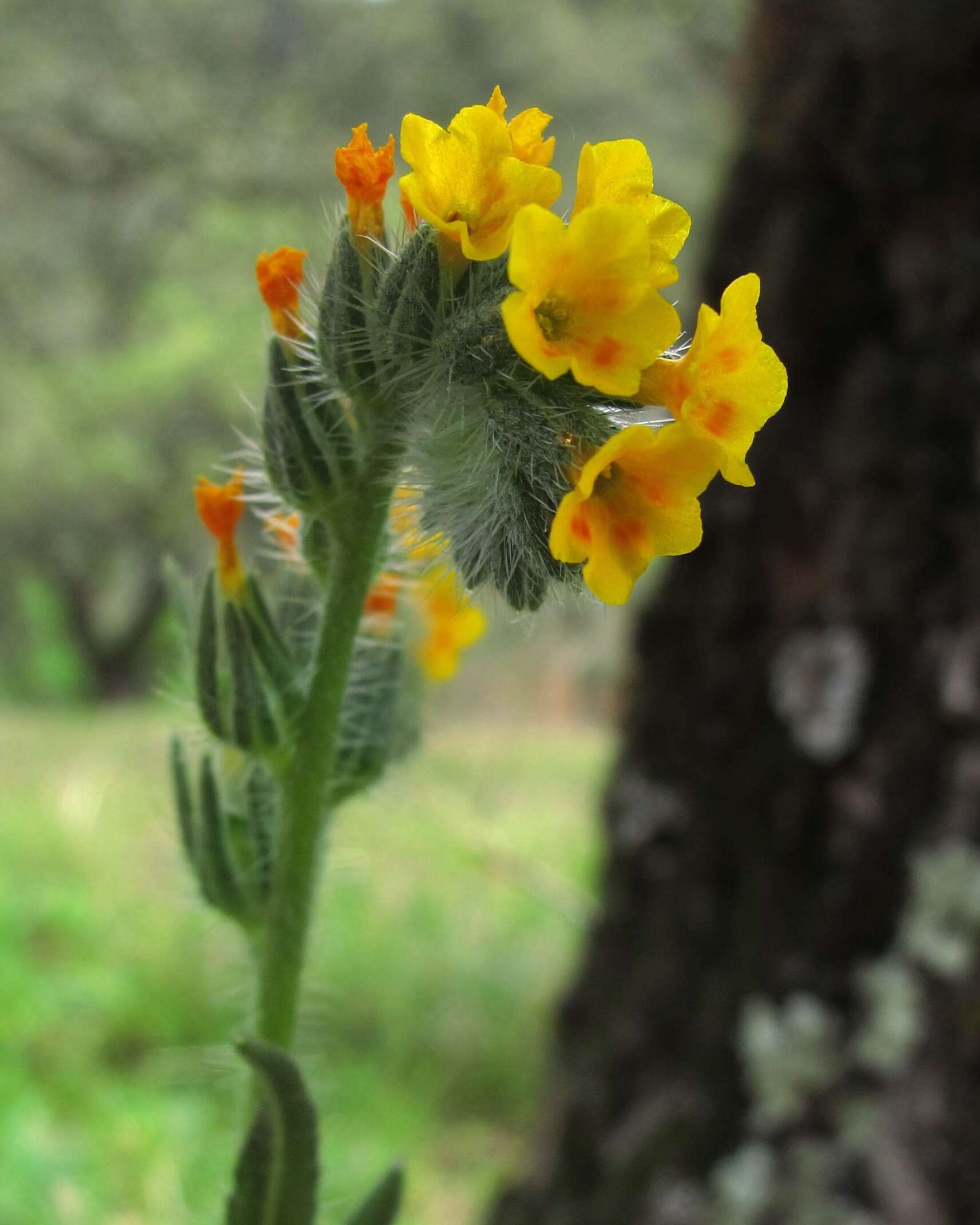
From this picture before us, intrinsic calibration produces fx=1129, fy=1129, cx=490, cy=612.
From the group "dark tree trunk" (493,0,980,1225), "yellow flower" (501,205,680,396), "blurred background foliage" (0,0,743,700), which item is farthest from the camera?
"blurred background foliage" (0,0,743,700)

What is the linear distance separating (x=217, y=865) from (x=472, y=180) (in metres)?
0.46

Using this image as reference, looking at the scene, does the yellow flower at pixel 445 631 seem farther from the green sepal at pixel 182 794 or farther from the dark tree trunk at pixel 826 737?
the dark tree trunk at pixel 826 737

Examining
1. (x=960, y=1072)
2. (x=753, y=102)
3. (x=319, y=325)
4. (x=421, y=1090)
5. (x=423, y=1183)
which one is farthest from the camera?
(x=421, y=1090)

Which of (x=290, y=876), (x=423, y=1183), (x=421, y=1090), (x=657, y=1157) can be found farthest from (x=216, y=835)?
(x=421, y=1090)

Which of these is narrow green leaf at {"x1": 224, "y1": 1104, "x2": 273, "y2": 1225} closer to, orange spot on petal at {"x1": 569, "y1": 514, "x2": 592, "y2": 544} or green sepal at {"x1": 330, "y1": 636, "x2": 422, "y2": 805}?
green sepal at {"x1": 330, "y1": 636, "x2": 422, "y2": 805}

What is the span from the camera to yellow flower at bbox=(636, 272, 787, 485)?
1.82 ft

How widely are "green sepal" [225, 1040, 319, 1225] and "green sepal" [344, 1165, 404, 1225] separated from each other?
3 centimetres

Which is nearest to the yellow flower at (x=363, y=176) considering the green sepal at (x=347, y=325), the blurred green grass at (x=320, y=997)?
the green sepal at (x=347, y=325)

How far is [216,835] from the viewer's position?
76 centimetres

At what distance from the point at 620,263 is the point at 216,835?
1.50 ft

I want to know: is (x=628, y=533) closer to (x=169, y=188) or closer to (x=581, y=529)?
(x=581, y=529)

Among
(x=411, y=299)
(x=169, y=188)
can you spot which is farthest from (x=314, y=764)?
(x=169, y=188)

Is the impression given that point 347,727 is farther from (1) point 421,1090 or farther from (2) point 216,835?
(1) point 421,1090

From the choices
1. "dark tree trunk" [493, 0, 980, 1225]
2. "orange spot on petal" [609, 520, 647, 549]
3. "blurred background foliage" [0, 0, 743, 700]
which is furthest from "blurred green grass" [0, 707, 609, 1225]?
"blurred background foliage" [0, 0, 743, 700]
